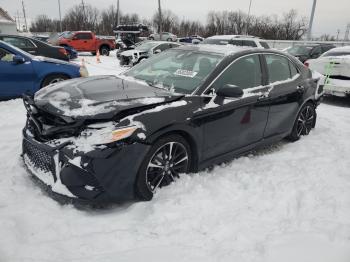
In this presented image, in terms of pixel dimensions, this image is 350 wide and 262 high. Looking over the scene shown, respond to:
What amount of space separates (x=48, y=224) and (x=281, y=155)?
347 centimetres

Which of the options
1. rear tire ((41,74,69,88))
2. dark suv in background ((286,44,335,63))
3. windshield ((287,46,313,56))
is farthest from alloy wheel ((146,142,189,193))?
windshield ((287,46,313,56))

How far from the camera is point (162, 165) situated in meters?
3.76

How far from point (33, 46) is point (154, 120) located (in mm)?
10074

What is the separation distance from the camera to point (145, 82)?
4.47 meters

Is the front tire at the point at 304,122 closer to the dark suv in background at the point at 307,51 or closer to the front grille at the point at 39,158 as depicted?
the front grille at the point at 39,158

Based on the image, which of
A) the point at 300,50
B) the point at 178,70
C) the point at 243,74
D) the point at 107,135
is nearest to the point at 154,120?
the point at 107,135

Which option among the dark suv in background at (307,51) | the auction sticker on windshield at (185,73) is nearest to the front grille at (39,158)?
the auction sticker on windshield at (185,73)

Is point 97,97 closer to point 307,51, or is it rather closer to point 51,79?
point 51,79

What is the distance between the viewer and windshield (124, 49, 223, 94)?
4.26 meters

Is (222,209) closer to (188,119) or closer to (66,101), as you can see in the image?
(188,119)

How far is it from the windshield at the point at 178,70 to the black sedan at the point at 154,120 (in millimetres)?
14

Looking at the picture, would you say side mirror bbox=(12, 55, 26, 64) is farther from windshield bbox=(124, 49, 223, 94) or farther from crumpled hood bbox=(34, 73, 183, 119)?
crumpled hood bbox=(34, 73, 183, 119)

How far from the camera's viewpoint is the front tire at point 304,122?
5941mm

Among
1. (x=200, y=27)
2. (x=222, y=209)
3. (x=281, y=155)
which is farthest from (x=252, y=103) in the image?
(x=200, y=27)
